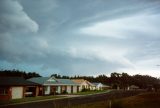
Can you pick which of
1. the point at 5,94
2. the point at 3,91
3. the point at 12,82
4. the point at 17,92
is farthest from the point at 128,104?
the point at 12,82

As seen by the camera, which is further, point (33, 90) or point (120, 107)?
point (33, 90)

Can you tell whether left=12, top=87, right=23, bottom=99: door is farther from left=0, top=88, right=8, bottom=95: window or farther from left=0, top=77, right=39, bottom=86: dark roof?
left=0, top=88, right=8, bottom=95: window

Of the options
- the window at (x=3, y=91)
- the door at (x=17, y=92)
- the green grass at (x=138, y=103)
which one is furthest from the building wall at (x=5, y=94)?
the green grass at (x=138, y=103)

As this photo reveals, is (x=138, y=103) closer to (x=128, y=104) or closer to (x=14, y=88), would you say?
(x=128, y=104)

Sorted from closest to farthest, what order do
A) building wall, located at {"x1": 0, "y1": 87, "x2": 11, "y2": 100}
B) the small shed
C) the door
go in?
building wall, located at {"x1": 0, "y1": 87, "x2": 11, "y2": 100} < the small shed < the door

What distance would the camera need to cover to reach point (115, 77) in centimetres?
15138

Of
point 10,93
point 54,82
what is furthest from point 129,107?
point 54,82

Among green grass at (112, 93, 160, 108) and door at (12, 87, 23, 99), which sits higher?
door at (12, 87, 23, 99)

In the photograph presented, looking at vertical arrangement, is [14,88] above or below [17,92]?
above

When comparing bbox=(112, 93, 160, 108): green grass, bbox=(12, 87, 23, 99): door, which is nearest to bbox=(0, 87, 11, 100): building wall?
bbox=(12, 87, 23, 99): door

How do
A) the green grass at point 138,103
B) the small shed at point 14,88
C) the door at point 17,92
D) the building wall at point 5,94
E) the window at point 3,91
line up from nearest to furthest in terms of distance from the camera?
1. the green grass at point 138,103
2. the building wall at point 5,94
3. the window at point 3,91
4. the small shed at point 14,88
5. the door at point 17,92

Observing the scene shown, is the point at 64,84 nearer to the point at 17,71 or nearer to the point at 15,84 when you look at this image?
the point at 15,84

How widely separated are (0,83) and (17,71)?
192 feet

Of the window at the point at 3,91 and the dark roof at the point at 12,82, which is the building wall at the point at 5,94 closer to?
the window at the point at 3,91
